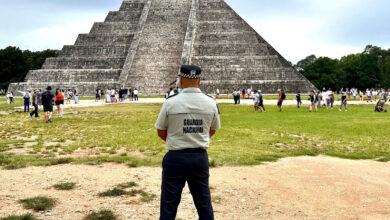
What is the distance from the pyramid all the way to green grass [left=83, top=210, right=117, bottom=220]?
43771 millimetres

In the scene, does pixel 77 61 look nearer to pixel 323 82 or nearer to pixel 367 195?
pixel 367 195

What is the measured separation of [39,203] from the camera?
696cm

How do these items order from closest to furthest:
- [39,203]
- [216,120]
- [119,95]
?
[216,120]
[39,203]
[119,95]

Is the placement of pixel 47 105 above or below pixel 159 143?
above

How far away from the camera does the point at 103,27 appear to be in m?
61.3

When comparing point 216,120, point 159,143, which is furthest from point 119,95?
point 216,120

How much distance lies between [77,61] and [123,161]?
154 ft

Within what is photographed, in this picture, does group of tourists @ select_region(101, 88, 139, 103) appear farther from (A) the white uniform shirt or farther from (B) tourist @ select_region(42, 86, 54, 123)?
(A) the white uniform shirt

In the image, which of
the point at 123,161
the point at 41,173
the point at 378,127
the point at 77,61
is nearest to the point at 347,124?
the point at 378,127

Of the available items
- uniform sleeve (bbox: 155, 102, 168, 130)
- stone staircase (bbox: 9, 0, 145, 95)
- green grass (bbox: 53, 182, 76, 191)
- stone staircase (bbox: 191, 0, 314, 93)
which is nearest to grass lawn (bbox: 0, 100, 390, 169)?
green grass (bbox: 53, 182, 76, 191)

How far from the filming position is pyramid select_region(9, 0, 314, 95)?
5159 cm

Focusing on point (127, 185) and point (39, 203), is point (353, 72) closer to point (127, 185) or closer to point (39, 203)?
point (127, 185)

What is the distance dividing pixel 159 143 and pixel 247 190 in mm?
5578

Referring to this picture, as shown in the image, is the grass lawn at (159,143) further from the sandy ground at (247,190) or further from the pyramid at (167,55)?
the pyramid at (167,55)
